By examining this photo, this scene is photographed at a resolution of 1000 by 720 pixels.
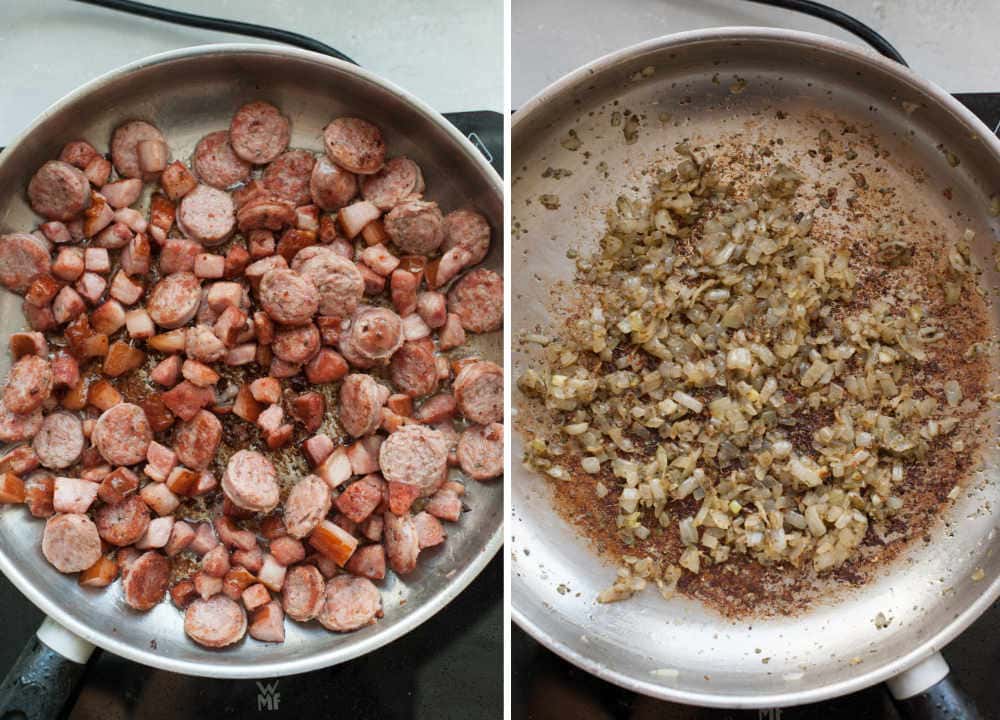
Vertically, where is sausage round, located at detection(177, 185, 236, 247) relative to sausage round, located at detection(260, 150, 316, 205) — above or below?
below

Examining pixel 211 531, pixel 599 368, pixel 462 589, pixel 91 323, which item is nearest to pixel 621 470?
pixel 599 368

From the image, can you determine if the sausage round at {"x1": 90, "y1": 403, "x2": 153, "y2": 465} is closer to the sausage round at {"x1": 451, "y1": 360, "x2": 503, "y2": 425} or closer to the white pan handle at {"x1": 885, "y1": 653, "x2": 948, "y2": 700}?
the sausage round at {"x1": 451, "y1": 360, "x2": 503, "y2": 425}

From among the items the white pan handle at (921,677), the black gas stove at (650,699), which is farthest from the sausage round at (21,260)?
the white pan handle at (921,677)

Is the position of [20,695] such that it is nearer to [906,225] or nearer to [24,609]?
[24,609]

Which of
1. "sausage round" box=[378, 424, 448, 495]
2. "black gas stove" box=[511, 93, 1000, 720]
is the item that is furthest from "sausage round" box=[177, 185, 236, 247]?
"black gas stove" box=[511, 93, 1000, 720]

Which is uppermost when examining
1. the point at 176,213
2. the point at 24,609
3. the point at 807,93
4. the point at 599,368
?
the point at 807,93

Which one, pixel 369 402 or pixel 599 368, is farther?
pixel 599 368
